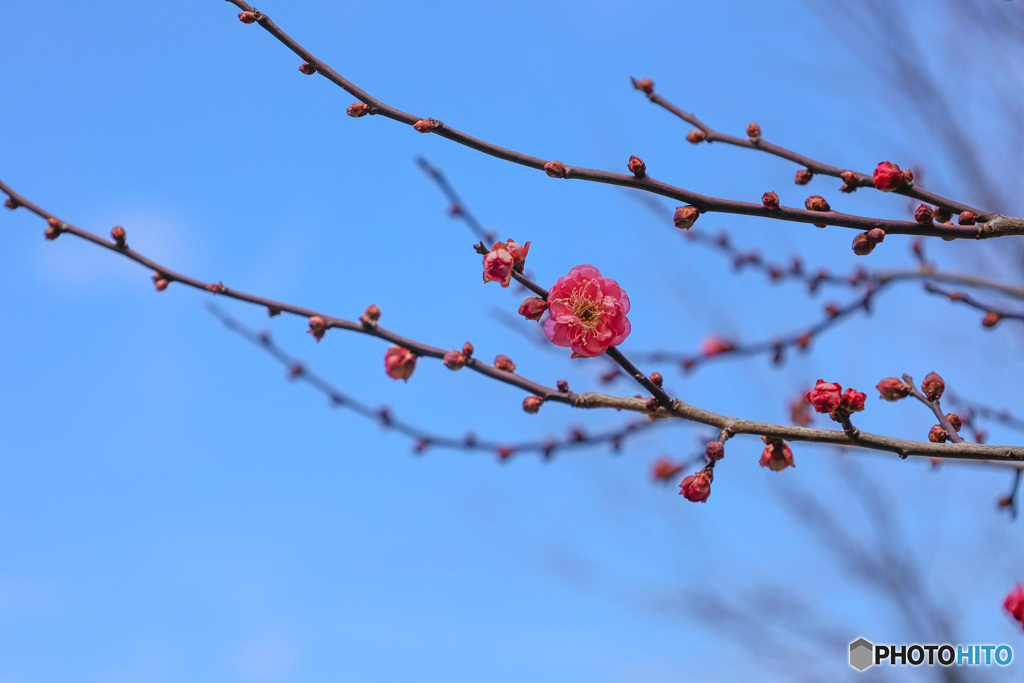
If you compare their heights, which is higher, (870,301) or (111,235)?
(870,301)

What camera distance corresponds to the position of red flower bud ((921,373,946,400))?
6.33 ft

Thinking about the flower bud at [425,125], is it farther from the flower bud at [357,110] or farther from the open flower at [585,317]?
the open flower at [585,317]

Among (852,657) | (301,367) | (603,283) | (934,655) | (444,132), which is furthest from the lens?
(934,655)

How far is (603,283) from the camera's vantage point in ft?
6.51

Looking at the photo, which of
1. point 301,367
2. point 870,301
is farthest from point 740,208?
point 870,301

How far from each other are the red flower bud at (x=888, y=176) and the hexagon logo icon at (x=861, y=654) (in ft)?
12.9

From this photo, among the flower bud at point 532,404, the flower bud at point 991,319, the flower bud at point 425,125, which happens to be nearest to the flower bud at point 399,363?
the flower bud at point 532,404

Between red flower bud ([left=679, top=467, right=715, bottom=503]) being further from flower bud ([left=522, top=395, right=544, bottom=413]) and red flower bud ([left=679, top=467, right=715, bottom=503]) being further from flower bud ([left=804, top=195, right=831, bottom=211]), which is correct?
flower bud ([left=804, top=195, right=831, bottom=211])

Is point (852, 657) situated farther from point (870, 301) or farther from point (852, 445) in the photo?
point (852, 445)

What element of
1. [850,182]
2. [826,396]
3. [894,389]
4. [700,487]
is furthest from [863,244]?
[700,487]

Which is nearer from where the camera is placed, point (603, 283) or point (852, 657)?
point (603, 283)

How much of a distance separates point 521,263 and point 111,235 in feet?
3.59

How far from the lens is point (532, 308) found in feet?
5.73

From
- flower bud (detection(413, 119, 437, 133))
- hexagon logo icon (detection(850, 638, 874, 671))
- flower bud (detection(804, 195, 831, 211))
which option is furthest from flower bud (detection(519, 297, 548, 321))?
hexagon logo icon (detection(850, 638, 874, 671))
